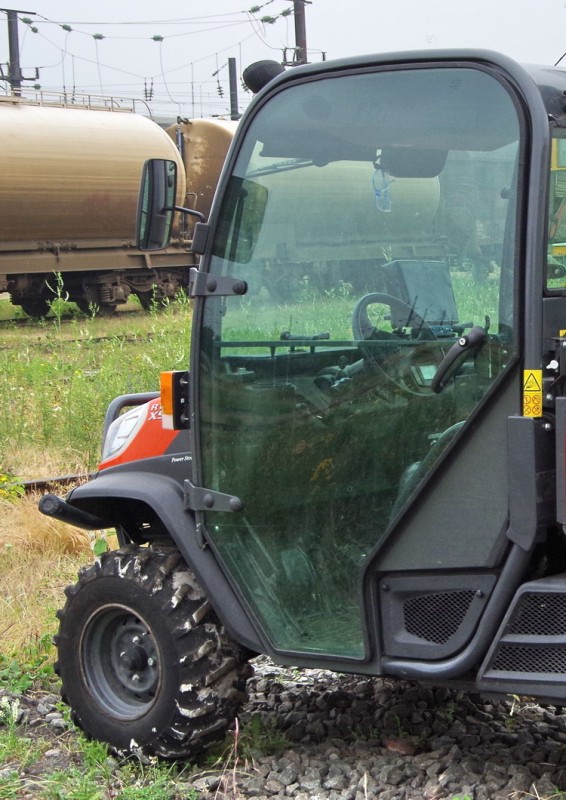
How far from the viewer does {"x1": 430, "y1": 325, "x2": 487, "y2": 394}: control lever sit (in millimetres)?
3047

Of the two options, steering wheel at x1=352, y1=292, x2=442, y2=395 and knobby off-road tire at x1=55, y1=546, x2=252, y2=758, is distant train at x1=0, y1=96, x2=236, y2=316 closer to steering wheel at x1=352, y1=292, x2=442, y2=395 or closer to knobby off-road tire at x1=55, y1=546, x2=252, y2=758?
knobby off-road tire at x1=55, y1=546, x2=252, y2=758

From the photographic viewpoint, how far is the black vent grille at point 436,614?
10.4 ft

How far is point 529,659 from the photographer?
3.00 meters

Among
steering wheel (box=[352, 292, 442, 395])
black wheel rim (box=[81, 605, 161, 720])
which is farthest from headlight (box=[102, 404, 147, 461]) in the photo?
steering wheel (box=[352, 292, 442, 395])

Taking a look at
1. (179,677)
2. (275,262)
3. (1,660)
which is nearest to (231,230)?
(275,262)

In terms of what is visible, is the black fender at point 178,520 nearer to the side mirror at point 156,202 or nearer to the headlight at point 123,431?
the headlight at point 123,431

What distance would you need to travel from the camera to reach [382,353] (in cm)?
333

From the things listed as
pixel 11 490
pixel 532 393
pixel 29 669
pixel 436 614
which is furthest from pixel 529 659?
pixel 11 490

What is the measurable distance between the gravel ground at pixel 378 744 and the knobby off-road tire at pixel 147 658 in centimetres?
19

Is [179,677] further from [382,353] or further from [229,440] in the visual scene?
[382,353]

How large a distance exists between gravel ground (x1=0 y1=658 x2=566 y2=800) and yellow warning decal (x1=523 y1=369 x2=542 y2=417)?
117 centimetres

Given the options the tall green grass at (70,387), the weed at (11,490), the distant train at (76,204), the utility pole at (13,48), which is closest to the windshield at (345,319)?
the weed at (11,490)

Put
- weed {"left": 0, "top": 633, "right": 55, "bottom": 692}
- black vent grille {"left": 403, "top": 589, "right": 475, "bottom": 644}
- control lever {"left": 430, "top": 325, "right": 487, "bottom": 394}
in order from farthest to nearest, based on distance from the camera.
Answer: weed {"left": 0, "top": 633, "right": 55, "bottom": 692}, black vent grille {"left": 403, "top": 589, "right": 475, "bottom": 644}, control lever {"left": 430, "top": 325, "right": 487, "bottom": 394}

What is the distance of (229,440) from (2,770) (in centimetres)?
142
